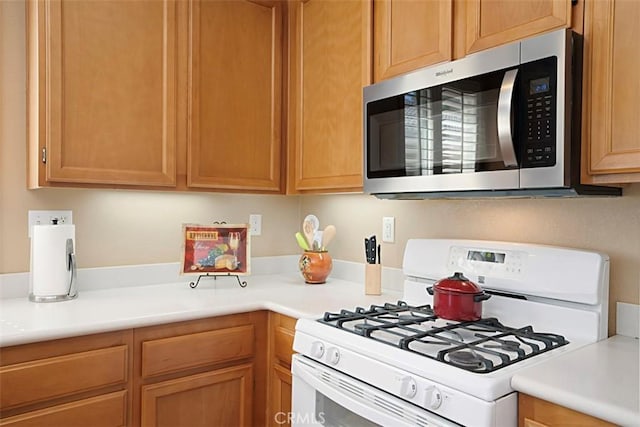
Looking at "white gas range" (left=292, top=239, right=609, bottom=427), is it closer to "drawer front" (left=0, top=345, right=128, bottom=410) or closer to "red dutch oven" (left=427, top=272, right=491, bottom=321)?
"red dutch oven" (left=427, top=272, right=491, bottom=321)

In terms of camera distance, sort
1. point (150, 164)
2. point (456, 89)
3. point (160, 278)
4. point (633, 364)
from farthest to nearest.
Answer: point (160, 278) < point (150, 164) < point (456, 89) < point (633, 364)

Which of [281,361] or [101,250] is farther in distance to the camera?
[101,250]

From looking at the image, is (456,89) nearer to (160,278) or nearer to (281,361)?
(281,361)

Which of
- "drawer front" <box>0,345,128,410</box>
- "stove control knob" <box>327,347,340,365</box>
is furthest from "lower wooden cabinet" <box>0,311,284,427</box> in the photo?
"stove control knob" <box>327,347,340,365</box>

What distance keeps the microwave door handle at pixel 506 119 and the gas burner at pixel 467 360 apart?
55 cm

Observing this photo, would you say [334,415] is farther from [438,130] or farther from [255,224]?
[255,224]

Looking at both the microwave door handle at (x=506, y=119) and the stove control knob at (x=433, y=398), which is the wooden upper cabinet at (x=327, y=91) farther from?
the stove control knob at (x=433, y=398)

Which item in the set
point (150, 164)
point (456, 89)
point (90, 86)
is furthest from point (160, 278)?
point (456, 89)

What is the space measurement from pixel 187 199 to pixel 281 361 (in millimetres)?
961

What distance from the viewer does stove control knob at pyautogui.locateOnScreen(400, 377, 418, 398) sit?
3.90 feet

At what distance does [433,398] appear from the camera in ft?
3.76

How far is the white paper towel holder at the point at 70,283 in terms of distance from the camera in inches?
71.7

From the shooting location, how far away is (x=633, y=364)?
3.97ft

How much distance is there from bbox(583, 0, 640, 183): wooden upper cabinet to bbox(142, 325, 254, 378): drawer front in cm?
132
